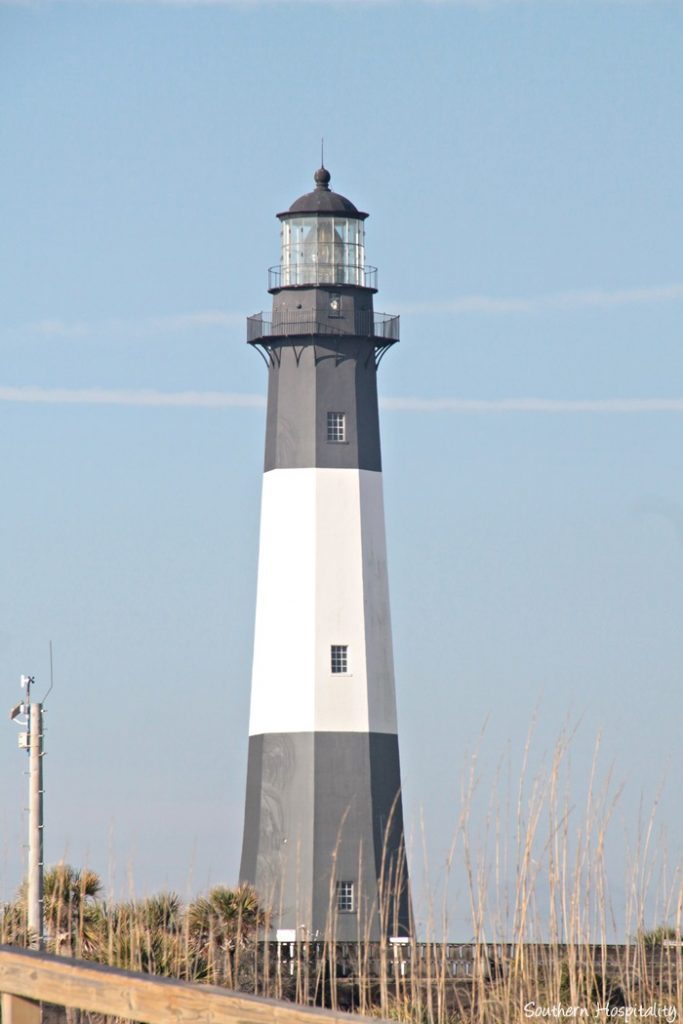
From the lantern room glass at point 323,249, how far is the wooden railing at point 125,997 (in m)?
27.8

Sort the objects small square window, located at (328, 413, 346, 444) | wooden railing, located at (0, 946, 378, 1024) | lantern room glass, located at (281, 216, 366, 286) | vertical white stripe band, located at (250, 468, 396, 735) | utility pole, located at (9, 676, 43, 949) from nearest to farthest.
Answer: wooden railing, located at (0, 946, 378, 1024) → utility pole, located at (9, 676, 43, 949) → vertical white stripe band, located at (250, 468, 396, 735) → small square window, located at (328, 413, 346, 444) → lantern room glass, located at (281, 216, 366, 286)

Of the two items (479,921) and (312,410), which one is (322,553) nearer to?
(312,410)

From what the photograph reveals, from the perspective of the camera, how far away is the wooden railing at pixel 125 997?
4996mm

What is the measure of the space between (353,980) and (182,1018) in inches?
575

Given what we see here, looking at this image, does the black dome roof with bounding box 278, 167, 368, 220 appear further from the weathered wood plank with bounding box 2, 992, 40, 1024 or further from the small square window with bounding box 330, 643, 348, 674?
the weathered wood plank with bounding box 2, 992, 40, 1024

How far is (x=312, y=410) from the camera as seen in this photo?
31.5m

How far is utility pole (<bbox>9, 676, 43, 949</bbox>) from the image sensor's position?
68.5 ft

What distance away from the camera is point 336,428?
31.5m

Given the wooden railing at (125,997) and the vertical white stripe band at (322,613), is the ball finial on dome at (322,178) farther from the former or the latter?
the wooden railing at (125,997)

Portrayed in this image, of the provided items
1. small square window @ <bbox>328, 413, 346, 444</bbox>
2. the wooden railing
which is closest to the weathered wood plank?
the wooden railing

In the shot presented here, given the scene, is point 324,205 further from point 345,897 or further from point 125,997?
point 125,997

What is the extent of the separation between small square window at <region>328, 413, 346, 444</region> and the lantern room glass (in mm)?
2782

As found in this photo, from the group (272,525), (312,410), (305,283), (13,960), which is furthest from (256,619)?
(13,960)

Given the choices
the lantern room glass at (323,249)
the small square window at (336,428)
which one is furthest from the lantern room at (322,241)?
the small square window at (336,428)
